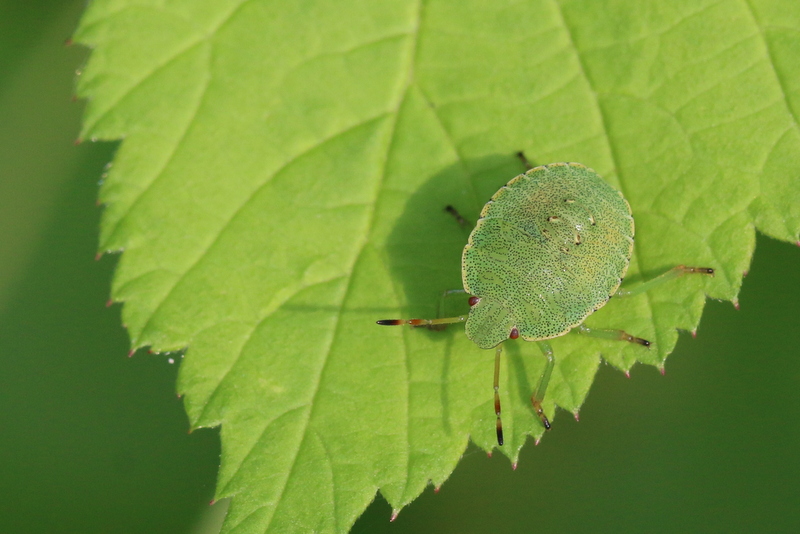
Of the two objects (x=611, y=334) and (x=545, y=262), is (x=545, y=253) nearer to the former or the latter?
(x=545, y=262)

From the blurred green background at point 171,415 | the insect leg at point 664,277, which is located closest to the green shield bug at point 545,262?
the insect leg at point 664,277

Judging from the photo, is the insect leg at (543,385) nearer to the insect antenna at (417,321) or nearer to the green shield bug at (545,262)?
the green shield bug at (545,262)

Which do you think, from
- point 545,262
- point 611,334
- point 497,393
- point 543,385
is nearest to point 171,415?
point 497,393

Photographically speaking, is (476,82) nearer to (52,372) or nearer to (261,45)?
(261,45)

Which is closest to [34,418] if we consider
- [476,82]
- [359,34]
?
[359,34]

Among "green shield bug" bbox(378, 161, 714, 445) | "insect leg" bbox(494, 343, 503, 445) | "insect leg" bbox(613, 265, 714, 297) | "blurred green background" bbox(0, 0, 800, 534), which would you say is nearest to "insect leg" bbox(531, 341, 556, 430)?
"green shield bug" bbox(378, 161, 714, 445)

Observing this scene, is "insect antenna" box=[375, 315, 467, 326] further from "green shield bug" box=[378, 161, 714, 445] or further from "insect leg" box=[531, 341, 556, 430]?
"insect leg" box=[531, 341, 556, 430]

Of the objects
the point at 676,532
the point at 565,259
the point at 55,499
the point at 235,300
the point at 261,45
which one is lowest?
the point at 676,532
